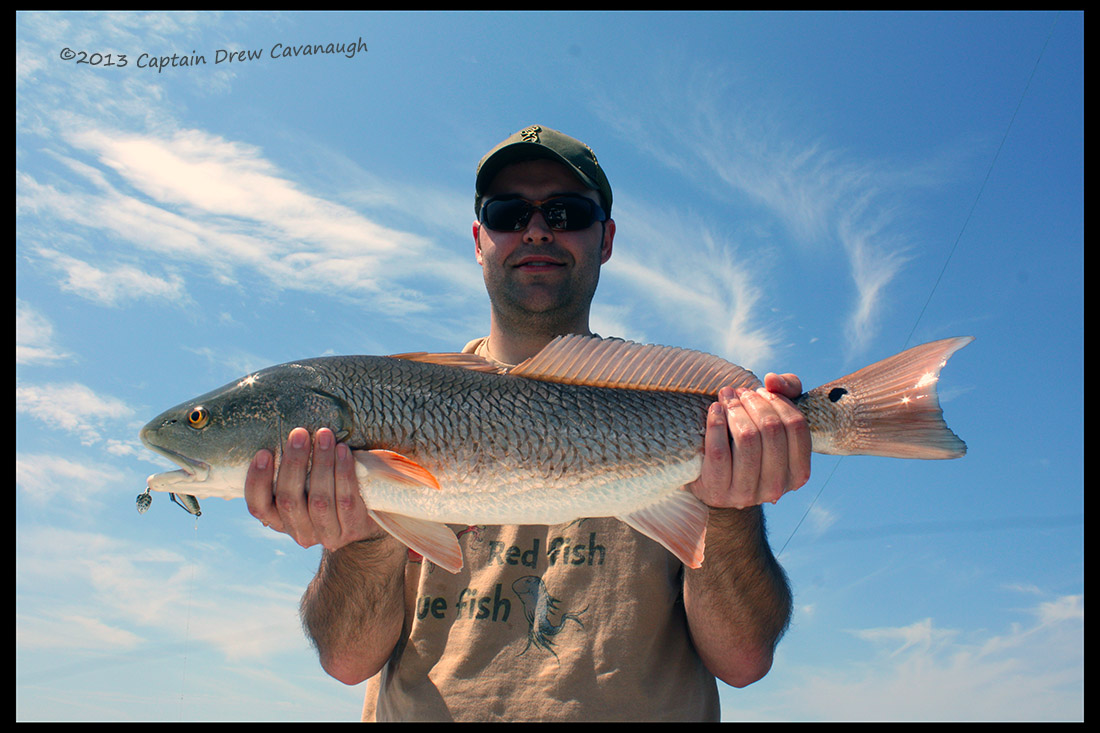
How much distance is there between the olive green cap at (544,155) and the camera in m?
5.18

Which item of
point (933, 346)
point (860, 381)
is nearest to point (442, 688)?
point (860, 381)

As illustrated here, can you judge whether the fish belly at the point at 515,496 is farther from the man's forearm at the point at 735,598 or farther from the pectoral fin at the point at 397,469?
the man's forearm at the point at 735,598

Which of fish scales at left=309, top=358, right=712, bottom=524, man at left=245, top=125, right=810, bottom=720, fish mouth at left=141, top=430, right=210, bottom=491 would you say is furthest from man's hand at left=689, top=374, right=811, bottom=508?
fish mouth at left=141, top=430, right=210, bottom=491

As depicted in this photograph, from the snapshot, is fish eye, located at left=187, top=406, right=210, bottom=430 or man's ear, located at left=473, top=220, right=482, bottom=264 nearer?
fish eye, located at left=187, top=406, right=210, bottom=430

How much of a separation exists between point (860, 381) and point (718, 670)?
207cm

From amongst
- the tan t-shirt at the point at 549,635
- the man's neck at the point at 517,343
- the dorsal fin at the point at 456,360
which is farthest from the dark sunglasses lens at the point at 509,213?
the tan t-shirt at the point at 549,635

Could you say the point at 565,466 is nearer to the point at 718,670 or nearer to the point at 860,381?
the point at 860,381

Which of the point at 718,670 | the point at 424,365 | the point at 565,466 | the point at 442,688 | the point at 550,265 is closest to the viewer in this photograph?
the point at 565,466

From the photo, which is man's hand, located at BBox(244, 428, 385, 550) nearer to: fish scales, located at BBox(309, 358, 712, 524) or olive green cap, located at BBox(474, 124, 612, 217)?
fish scales, located at BBox(309, 358, 712, 524)

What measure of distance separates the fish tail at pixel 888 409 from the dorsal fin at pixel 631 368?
15.8 inches

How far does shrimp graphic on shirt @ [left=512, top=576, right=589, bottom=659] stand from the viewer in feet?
12.9

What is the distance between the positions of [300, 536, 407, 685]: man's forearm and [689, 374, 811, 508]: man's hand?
6.29 feet

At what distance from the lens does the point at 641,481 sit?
3.38 metres

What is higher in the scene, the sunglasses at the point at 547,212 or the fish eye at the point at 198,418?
the sunglasses at the point at 547,212
